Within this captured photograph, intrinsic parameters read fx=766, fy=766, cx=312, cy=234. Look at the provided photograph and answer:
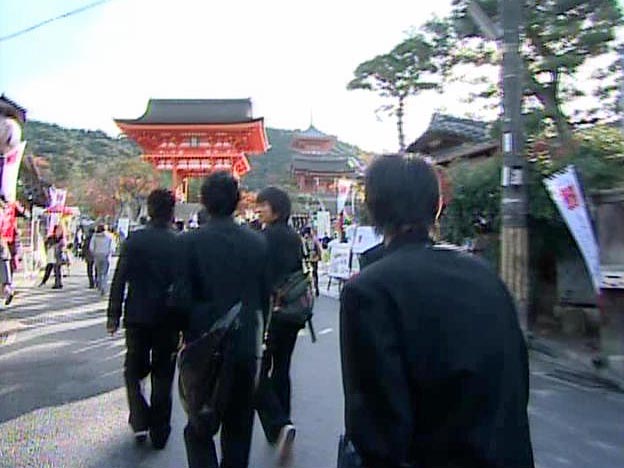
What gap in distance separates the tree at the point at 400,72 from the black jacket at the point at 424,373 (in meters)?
16.1

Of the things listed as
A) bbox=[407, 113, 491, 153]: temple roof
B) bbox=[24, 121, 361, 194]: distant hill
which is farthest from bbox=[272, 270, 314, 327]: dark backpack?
bbox=[24, 121, 361, 194]: distant hill

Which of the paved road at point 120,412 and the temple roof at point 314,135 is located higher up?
the temple roof at point 314,135

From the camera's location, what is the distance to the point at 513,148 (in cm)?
920

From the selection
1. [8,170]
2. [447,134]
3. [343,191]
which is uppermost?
[447,134]

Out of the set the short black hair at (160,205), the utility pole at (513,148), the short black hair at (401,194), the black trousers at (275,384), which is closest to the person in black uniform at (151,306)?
the short black hair at (160,205)

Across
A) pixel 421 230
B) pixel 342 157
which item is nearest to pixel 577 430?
pixel 421 230

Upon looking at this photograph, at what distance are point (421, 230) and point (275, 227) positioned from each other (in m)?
3.25

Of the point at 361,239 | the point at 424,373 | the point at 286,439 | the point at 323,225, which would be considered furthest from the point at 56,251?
the point at 424,373

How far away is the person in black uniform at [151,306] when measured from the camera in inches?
197

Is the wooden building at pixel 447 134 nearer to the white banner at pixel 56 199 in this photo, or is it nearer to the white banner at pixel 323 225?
the white banner at pixel 323 225

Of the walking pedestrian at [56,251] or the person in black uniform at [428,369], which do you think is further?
→ the walking pedestrian at [56,251]

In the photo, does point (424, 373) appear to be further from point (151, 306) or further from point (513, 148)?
point (513, 148)

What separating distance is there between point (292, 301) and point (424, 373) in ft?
11.1

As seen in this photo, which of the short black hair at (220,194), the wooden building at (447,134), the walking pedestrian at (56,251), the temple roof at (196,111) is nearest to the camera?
the short black hair at (220,194)
